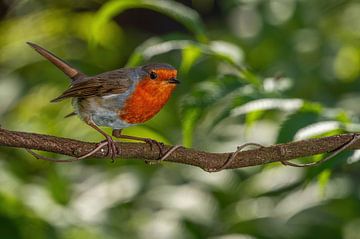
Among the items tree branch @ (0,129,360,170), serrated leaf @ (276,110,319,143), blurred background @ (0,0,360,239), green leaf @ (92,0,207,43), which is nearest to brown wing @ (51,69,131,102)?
blurred background @ (0,0,360,239)

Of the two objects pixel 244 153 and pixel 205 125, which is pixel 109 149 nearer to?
pixel 244 153

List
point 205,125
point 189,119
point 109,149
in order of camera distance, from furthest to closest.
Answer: point 205,125, point 189,119, point 109,149

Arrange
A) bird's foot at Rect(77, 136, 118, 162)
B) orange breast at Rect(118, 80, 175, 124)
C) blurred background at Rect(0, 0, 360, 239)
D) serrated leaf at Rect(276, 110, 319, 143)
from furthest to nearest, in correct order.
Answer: blurred background at Rect(0, 0, 360, 239) < orange breast at Rect(118, 80, 175, 124) < serrated leaf at Rect(276, 110, 319, 143) < bird's foot at Rect(77, 136, 118, 162)

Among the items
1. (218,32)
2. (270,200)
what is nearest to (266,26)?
(218,32)

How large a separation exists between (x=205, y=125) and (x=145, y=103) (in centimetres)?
157

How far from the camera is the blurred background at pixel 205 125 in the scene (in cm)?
246

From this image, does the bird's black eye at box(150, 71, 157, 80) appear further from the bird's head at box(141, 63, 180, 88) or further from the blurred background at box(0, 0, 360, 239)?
the blurred background at box(0, 0, 360, 239)

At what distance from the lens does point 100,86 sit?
7.84 ft

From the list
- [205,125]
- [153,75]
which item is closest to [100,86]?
[153,75]

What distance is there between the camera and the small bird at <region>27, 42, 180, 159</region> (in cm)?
229

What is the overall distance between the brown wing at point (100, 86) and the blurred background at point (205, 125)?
0.14 metres

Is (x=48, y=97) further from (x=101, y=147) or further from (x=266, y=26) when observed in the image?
(x=101, y=147)

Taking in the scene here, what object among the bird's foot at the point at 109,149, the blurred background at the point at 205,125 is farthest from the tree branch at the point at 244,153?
the blurred background at the point at 205,125

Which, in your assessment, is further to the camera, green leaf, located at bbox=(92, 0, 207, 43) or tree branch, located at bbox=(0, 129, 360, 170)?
green leaf, located at bbox=(92, 0, 207, 43)
